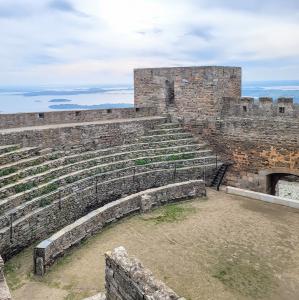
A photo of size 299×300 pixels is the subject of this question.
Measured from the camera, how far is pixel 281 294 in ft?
25.3

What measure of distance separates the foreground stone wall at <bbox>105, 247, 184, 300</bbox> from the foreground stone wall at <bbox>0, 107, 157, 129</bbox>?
9.00 meters

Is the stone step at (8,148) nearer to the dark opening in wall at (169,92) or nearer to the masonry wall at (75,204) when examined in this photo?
the masonry wall at (75,204)

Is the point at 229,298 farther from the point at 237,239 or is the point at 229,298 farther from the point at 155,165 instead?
the point at 155,165

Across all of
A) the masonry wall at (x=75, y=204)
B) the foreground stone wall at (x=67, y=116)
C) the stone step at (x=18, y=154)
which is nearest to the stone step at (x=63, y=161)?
the stone step at (x=18, y=154)

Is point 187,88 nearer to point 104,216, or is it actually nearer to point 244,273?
point 104,216

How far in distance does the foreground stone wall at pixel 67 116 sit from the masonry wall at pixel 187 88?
0.82 meters

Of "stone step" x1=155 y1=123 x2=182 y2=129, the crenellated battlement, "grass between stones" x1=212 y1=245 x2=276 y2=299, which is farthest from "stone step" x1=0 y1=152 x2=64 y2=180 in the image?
the crenellated battlement

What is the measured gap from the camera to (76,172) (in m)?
12.4

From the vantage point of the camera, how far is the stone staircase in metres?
9.98

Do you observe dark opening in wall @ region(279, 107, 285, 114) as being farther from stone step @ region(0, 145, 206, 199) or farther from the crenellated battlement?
stone step @ region(0, 145, 206, 199)

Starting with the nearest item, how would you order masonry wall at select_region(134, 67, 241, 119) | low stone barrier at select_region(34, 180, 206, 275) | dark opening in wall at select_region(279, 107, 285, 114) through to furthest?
low stone barrier at select_region(34, 180, 206, 275)
dark opening in wall at select_region(279, 107, 285, 114)
masonry wall at select_region(134, 67, 241, 119)

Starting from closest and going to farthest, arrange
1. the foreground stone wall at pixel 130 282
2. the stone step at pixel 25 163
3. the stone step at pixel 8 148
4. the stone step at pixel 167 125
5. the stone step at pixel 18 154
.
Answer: the foreground stone wall at pixel 130 282 → the stone step at pixel 25 163 → the stone step at pixel 18 154 → the stone step at pixel 8 148 → the stone step at pixel 167 125

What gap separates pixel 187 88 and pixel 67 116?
201 inches

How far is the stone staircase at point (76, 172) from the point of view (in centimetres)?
998
